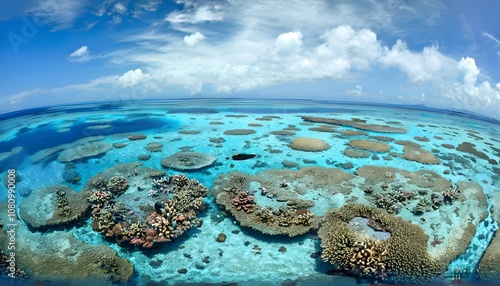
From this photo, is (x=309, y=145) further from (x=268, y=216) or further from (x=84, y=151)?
(x=84, y=151)

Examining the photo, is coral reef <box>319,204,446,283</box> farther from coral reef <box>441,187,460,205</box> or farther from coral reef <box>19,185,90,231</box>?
coral reef <box>19,185,90,231</box>

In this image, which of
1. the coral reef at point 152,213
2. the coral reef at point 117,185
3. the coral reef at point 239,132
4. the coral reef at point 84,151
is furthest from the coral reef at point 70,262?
the coral reef at point 239,132

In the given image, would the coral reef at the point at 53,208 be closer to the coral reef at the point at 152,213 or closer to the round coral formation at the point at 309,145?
the coral reef at the point at 152,213

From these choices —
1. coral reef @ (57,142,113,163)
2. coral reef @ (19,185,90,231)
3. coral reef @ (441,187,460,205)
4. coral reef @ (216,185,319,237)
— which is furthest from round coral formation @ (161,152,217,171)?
coral reef @ (441,187,460,205)

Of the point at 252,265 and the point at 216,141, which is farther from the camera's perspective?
the point at 216,141

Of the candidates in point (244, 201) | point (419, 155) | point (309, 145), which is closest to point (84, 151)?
point (244, 201)

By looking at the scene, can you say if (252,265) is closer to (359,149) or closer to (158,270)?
(158,270)

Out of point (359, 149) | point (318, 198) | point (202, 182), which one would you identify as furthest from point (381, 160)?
point (202, 182)
